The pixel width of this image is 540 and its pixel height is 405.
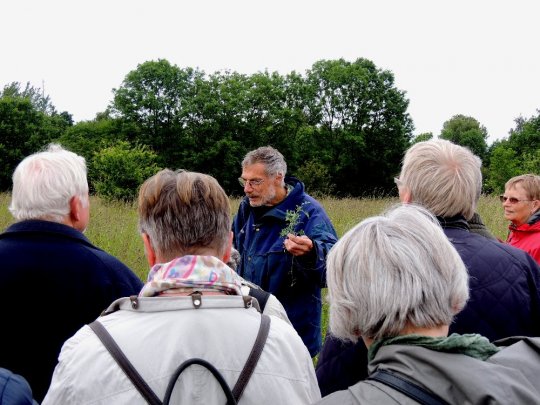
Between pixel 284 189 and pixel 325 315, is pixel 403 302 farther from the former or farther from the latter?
pixel 325 315

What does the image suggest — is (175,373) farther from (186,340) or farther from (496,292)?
(496,292)

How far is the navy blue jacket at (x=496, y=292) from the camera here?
2318 millimetres

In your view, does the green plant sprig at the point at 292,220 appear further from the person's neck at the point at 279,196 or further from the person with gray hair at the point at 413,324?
the person with gray hair at the point at 413,324

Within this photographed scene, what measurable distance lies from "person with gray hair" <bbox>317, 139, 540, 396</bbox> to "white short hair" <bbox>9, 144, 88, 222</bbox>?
4.61 ft

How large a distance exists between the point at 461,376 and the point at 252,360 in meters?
0.65

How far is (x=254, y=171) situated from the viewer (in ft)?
14.8

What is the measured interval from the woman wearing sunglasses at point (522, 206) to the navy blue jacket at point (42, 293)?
3.39 meters

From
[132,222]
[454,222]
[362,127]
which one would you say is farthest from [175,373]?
[362,127]

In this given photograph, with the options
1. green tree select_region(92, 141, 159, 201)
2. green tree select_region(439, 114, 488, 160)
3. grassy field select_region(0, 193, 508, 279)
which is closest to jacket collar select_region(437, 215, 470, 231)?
grassy field select_region(0, 193, 508, 279)

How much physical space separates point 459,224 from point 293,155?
45.4m

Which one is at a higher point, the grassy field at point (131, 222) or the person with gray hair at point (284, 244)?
the person with gray hair at point (284, 244)

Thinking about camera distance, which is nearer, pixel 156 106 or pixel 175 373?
pixel 175 373

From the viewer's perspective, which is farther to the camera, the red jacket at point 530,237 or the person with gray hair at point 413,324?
the red jacket at point 530,237

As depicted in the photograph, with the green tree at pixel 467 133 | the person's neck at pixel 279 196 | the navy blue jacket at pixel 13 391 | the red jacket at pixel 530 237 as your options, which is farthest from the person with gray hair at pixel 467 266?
the green tree at pixel 467 133
